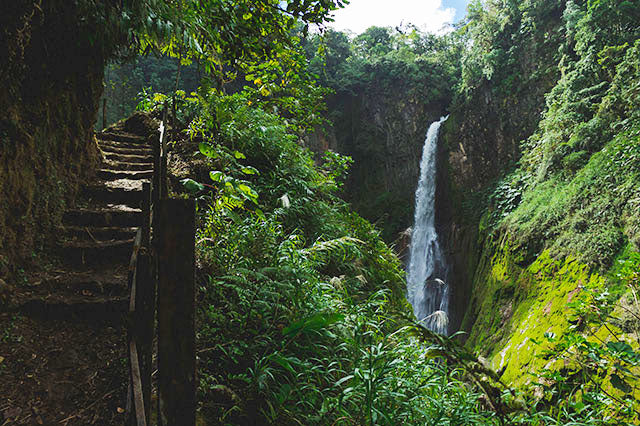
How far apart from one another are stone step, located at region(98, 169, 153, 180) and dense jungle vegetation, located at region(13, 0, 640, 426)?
15.0 inches

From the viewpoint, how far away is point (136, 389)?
1.13 meters

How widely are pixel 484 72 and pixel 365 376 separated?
14.0 metres

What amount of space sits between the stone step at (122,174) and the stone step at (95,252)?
50.8 inches

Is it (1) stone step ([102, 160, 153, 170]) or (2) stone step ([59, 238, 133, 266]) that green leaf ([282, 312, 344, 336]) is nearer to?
(2) stone step ([59, 238, 133, 266])

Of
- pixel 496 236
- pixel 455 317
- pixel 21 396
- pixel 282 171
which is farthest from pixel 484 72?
pixel 21 396

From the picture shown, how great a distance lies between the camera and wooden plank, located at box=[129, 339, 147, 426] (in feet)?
3.48

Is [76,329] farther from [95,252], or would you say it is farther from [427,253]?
[427,253]

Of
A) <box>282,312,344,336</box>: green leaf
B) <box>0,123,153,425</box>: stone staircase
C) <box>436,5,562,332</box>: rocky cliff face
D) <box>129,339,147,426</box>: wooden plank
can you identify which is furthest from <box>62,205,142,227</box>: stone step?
<box>436,5,562,332</box>: rocky cliff face

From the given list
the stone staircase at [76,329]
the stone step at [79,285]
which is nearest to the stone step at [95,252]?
the stone staircase at [76,329]

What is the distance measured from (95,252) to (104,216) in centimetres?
55

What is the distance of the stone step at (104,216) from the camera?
3.26 m

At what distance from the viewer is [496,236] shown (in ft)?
31.6

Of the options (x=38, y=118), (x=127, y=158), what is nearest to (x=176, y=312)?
(x=38, y=118)

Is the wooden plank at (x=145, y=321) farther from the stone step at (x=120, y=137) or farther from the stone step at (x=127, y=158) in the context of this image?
the stone step at (x=120, y=137)
